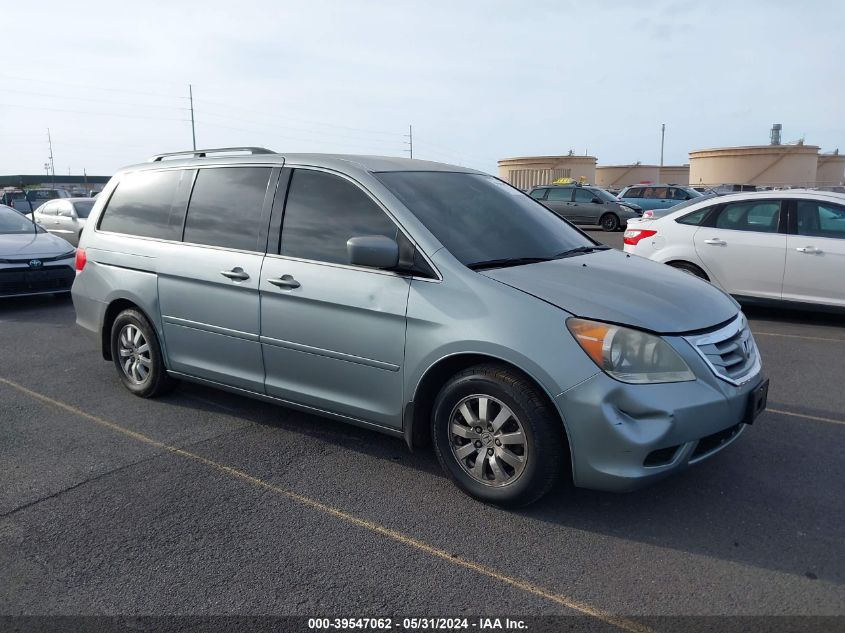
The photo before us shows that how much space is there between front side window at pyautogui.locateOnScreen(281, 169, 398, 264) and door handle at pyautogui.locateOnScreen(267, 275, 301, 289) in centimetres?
15

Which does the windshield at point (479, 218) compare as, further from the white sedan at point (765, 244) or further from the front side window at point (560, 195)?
the front side window at point (560, 195)

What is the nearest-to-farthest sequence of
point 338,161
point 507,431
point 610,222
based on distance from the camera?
1. point 507,431
2. point 338,161
3. point 610,222

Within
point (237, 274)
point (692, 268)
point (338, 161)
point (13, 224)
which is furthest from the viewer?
point (13, 224)

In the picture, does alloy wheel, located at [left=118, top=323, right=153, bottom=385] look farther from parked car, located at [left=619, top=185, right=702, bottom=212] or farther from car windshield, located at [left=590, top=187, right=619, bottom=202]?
parked car, located at [left=619, top=185, right=702, bottom=212]

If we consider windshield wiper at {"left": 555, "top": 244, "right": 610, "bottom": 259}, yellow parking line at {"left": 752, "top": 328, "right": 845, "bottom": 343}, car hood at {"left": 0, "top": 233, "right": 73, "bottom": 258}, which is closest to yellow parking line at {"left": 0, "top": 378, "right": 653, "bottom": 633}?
windshield wiper at {"left": 555, "top": 244, "right": 610, "bottom": 259}

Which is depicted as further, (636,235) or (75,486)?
(636,235)

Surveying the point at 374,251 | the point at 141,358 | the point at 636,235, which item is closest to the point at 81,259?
the point at 141,358

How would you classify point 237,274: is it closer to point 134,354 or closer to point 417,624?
point 134,354

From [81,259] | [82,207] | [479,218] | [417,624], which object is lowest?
[417,624]

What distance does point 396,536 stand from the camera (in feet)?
11.4

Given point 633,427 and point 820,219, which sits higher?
point 820,219

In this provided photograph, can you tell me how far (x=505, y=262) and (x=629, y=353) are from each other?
0.95 m

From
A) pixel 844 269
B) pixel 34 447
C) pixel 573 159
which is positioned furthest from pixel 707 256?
pixel 573 159

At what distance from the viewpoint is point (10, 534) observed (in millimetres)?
3525
